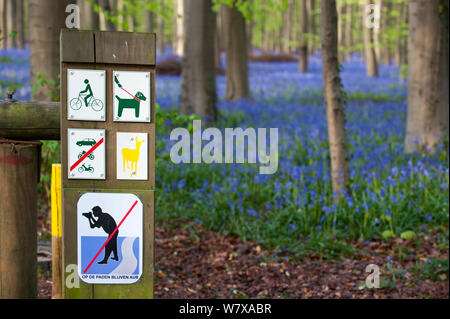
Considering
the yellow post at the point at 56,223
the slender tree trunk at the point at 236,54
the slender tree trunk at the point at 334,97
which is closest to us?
the yellow post at the point at 56,223

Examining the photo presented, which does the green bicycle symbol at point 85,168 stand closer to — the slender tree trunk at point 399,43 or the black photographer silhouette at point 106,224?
A: the black photographer silhouette at point 106,224

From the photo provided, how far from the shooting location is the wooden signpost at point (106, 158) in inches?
90.0

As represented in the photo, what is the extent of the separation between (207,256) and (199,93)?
576cm

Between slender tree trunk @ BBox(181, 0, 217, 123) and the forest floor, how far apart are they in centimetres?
519

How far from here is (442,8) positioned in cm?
852

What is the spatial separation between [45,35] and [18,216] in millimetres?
4179

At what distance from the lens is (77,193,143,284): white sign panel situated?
236 cm

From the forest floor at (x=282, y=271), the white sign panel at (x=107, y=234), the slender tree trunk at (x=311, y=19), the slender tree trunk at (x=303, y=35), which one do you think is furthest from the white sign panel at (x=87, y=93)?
the slender tree trunk at (x=311, y=19)

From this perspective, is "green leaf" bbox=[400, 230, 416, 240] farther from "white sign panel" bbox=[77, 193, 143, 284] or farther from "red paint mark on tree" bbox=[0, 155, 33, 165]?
"red paint mark on tree" bbox=[0, 155, 33, 165]

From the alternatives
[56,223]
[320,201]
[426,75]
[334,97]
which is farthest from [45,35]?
[426,75]

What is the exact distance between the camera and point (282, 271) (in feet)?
17.8

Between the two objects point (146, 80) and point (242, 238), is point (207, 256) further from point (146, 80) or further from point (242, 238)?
point (146, 80)

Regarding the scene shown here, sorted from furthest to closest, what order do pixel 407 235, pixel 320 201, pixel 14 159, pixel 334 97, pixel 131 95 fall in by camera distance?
pixel 320 201 → pixel 334 97 → pixel 407 235 → pixel 14 159 → pixel 131 95

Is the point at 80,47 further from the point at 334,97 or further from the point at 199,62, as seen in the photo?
the point at 199,62
